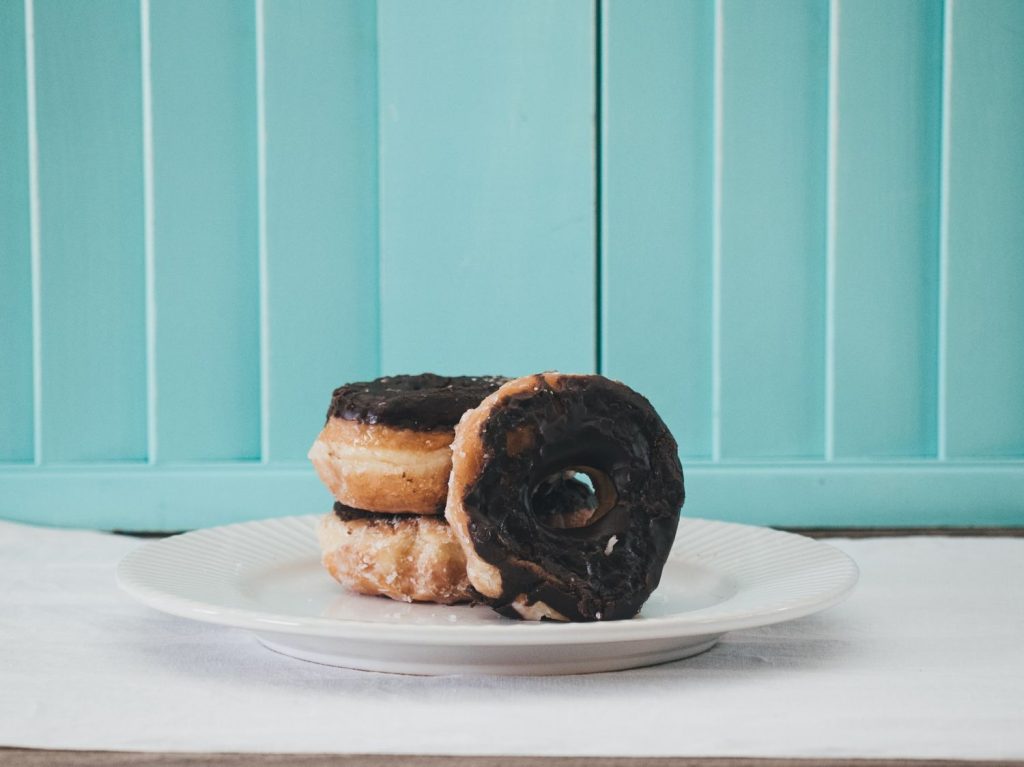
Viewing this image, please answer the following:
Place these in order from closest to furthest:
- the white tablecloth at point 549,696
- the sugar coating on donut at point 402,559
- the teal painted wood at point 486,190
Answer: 1. the white tablecloth at point 549,696
2. the sugar coating on donut at point 402,559
3. the teal painted wood at point 486,190

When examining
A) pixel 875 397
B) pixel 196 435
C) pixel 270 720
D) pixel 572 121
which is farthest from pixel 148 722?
pixel 875 397

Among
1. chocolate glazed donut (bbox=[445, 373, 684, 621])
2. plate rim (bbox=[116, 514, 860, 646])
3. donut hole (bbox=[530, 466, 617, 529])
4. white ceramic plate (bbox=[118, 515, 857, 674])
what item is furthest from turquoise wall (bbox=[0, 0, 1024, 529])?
plate rim (bbox=[116, 514, 860, 646])

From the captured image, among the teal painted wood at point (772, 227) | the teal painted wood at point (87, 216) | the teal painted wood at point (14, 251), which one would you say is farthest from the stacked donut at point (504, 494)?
the teal painted wood at point (14, 251)

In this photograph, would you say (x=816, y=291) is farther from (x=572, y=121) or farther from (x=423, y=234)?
(x=423, y=234)

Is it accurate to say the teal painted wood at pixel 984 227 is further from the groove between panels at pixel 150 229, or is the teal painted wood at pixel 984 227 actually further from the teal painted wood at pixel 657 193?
the groove between panels at pixel 150 229

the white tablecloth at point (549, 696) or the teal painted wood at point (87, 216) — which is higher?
the teal painted wood at point (87, 216)
